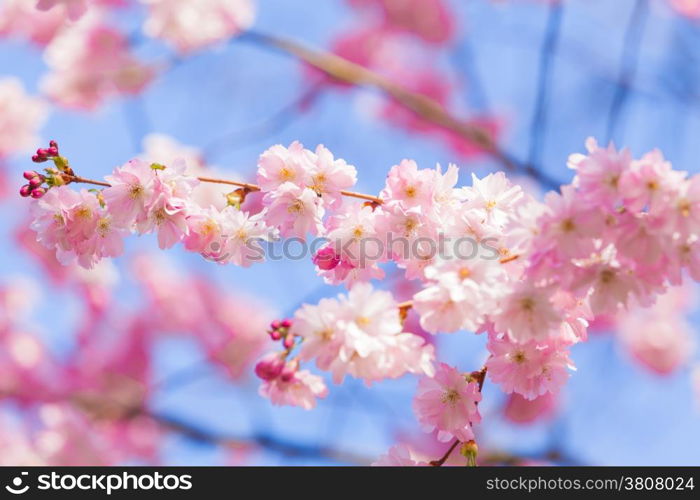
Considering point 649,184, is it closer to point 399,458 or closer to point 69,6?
point 399,458

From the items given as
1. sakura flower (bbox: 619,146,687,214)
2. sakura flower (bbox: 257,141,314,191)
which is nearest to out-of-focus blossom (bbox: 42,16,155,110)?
sakura flower (bbox: 257,141,314,191)

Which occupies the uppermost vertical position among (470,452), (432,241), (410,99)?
(410,99)

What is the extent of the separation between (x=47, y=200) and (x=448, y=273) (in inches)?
42.9

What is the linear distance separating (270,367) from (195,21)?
155 inches

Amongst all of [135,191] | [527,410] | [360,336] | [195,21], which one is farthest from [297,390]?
[527,410]

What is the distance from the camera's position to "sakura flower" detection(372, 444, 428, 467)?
A: 193 cm

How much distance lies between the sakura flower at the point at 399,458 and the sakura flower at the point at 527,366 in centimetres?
33

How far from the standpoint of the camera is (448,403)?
1897 mm

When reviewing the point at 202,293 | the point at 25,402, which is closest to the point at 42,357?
the point at 25,402

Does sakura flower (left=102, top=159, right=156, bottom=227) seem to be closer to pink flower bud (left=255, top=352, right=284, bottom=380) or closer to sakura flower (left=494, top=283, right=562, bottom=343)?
pink flower bud (left=255, top=352, right=284, bottom=380)

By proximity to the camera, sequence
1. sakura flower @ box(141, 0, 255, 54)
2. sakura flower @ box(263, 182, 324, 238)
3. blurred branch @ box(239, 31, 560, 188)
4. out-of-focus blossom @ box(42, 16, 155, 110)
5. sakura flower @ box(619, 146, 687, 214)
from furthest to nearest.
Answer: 1. out-of-focus blossom @ box(42, 16, 155, 110)
2. sakura flower @ box(141, 0, 255, 54)
3. blurred branch @ box(239, 31, 560, 188)
4. sakura flower @ box(263, 182, 324, 238)
5. sakura flower @ box(619, 146, 687, 214)

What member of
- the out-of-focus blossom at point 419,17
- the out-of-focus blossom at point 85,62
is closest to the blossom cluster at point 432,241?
the out-of-focus blossom at point 85,62

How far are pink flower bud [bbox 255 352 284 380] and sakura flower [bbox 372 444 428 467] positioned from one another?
456 mm
